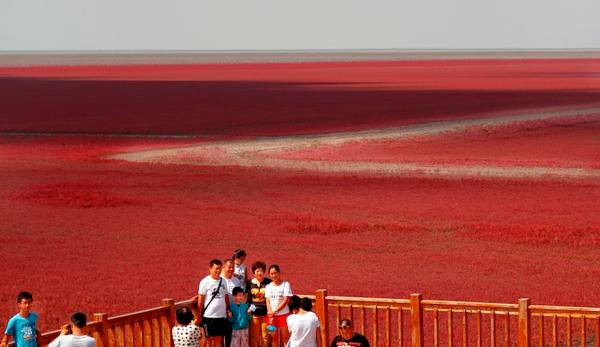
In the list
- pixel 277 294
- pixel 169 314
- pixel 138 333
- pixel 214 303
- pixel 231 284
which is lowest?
pixel 138 333

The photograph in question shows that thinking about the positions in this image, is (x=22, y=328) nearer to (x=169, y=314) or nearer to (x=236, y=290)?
(x=169, y=314)

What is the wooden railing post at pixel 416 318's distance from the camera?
15.9 metres

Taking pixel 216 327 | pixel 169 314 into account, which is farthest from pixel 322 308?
pixel 169 314

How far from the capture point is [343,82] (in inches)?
4493

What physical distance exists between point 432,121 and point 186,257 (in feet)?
125

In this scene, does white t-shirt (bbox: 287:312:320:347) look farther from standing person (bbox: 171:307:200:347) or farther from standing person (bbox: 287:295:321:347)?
standing person (bbox: 171:307:200:347)

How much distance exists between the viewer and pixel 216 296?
16000 millimetres

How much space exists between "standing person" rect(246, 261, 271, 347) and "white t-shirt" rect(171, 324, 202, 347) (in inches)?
107

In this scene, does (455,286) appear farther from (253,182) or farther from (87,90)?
(87,90)

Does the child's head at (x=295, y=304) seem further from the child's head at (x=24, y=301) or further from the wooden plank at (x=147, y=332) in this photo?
the child's head at (x=24, y=301)

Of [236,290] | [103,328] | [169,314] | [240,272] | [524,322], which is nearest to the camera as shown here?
[103,328]

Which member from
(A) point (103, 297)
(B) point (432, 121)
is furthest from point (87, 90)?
(A) point (103, 297)

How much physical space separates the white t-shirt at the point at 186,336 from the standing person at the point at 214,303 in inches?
78.6

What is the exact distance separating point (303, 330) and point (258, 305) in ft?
7.48
